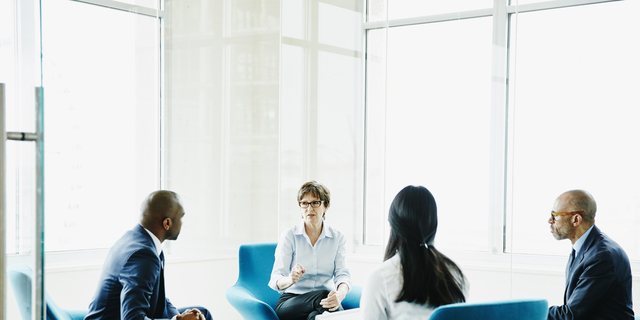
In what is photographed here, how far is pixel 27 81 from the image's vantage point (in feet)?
4.09

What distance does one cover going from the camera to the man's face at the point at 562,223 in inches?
120

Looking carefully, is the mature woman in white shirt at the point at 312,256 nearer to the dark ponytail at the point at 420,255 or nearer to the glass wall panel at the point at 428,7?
the dark ponytail at the point at 420,255

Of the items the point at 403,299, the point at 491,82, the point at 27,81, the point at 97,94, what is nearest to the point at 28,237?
the point at 27,81

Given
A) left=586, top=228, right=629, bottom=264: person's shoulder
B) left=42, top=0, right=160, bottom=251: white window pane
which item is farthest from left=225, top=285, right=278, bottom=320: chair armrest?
left=586, top=228, right=629, bottom=264: person's shoulder

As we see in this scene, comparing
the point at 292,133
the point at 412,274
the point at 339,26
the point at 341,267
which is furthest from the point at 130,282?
the point at 339,26

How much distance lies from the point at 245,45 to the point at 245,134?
79 centimetres

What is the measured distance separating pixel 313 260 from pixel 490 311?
1.74 meters

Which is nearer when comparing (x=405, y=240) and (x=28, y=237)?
(x=28, y=237)

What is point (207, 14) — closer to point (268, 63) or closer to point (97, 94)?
point (268, 63)

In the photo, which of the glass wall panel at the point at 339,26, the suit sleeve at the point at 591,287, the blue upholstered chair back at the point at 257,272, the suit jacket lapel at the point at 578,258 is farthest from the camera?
the glass wall panel at the point at 339,26

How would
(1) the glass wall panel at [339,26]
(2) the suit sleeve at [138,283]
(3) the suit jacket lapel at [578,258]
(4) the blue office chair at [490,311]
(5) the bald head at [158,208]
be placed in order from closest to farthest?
1. (4) the blue office chair at [490,311]
2. (2) the suit sleeve at [138,283]
3. (5) the bald head at [158,208]
4. (3) the suit jacket lapel at [578,258]
5. (1) the glass wall panel at [339,26]

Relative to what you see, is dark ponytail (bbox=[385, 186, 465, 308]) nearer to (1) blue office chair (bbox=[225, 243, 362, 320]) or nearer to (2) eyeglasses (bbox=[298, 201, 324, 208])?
(2) eyeglasses (bbox=[298, 201, 324, 208])

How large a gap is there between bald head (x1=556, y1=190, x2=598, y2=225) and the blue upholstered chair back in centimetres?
193

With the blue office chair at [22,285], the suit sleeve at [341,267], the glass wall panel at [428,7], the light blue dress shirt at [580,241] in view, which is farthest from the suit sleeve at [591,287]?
the blue office chair at [22,285]
